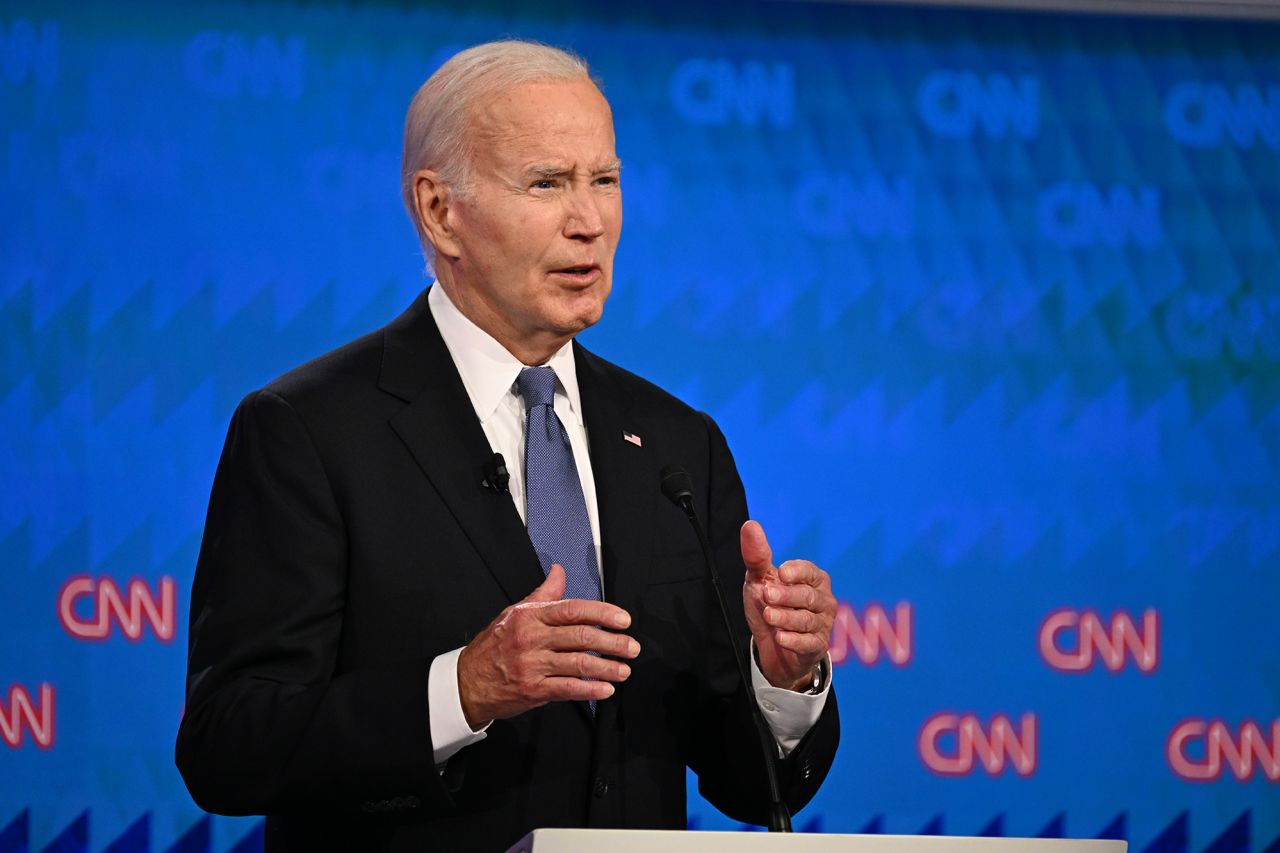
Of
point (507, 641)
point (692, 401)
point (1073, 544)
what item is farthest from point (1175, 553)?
point (507, 641)

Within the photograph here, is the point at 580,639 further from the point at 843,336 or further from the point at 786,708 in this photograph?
the point at 843,336

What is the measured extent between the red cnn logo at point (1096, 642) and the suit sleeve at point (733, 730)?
4.25 ft

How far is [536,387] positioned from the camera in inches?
80.6

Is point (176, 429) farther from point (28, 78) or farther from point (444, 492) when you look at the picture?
point (444, 492)

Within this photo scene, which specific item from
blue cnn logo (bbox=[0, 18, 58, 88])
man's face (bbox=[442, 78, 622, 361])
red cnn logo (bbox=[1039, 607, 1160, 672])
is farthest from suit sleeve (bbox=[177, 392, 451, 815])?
red cnn logo (bbox=[1039, 607, 1160, 672])

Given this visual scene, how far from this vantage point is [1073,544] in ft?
10.8

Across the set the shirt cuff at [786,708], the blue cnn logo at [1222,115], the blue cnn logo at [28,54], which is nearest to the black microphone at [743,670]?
the shirt cuff at [786,708]

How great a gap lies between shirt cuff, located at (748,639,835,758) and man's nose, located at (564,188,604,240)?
571mm

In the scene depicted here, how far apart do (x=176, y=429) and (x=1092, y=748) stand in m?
2.01

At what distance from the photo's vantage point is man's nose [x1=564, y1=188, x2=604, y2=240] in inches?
79.6

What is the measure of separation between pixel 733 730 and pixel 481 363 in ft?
1.93

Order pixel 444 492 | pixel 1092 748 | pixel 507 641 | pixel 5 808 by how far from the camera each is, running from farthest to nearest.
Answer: pixel 1092 748
pixel 5 808
pixel 444 492
pixel 507 641

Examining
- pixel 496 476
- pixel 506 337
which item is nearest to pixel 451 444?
pixel 496 476

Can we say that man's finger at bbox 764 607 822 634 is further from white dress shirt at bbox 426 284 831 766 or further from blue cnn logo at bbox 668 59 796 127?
blue cnn logo at bbox 668 59 796 127
